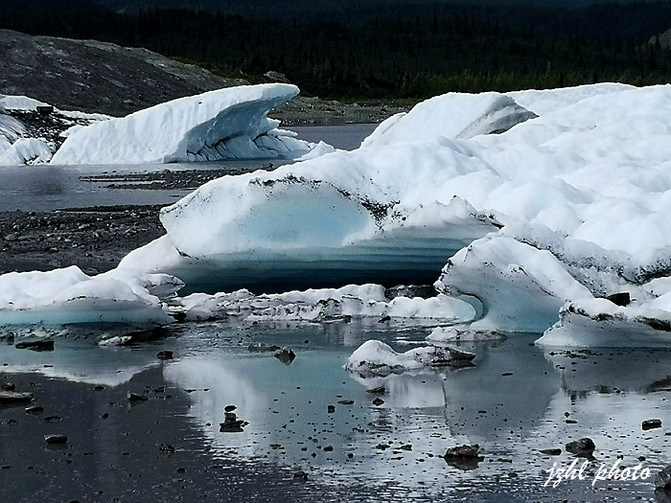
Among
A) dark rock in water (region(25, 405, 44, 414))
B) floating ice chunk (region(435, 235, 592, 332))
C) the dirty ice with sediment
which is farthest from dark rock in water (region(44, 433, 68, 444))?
floating ice chunk (region(435, 235, 592, 332))

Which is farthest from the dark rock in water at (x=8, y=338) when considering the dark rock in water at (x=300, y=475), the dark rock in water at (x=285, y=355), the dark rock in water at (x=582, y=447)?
the dark rock in water at (x=582, y=447)

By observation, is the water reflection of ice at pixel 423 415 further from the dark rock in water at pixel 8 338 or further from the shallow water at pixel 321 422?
the dark rock in water at pixel 8 338

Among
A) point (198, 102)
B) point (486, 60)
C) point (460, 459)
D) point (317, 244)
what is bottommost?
point (460, 459)

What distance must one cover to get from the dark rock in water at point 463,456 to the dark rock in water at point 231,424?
1456mm

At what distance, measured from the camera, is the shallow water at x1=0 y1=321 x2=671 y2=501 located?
22.2 feet

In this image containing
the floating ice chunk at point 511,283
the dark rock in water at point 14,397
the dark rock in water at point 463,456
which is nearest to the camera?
the dark rock in water at point 463,456

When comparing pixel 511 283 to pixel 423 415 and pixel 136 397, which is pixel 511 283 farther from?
pixel 136 397

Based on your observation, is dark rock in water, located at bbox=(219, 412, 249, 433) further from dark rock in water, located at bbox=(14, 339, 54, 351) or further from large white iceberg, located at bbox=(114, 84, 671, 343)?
large white iceberg, located at bbox=(114, 84, 671, 343)

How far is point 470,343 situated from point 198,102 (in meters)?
27.4

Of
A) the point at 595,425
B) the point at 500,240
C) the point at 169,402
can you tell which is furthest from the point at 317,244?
the point at 595,425

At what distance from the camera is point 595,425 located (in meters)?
7.96

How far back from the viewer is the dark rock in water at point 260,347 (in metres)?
10.7

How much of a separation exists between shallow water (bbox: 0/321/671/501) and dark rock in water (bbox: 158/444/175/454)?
0.07 metres

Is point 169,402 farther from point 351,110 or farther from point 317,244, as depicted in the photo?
point 351,110
